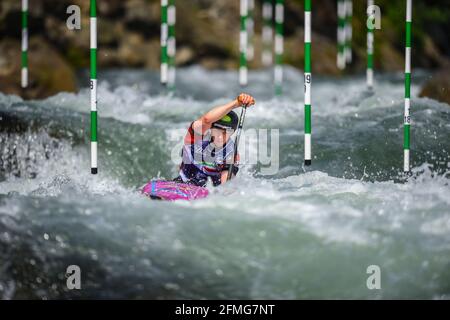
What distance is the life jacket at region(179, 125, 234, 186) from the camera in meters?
5.77

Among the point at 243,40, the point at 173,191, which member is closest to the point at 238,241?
the point at 173,191

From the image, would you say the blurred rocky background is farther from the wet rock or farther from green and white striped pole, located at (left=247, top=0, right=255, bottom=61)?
green and white striped pole, located at (left=247, top=0, right=255, bottom=61)

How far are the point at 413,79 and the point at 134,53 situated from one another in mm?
4948

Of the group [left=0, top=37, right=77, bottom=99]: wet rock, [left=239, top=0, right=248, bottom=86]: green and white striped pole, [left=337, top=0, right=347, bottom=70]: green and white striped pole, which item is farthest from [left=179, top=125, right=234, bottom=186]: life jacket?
[left=337, top=0, right=347, bottom=70]: green and white striped pole

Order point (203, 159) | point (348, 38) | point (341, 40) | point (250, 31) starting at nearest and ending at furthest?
1. point (203, 159)
2. point (341, 40)
3. point (250, 31)
4. point (348, 38)

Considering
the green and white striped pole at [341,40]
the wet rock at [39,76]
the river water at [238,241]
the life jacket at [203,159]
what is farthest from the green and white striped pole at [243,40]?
the life jacket at [203,159]

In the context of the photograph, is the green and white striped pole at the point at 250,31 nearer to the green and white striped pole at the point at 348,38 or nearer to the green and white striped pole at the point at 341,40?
the green and white striped pole at the point at 341,40

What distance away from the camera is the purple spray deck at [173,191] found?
537cm

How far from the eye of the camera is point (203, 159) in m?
5.82

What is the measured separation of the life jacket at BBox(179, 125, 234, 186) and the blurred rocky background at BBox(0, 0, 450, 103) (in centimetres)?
419

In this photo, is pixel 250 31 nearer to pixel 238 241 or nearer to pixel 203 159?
pixel 203 159

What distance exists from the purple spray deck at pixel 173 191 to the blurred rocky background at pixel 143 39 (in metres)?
4.61

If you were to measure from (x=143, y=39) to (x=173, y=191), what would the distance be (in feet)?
30.6

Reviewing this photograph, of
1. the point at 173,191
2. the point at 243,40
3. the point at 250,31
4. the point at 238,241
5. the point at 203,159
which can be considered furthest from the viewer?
the point at 250,31
